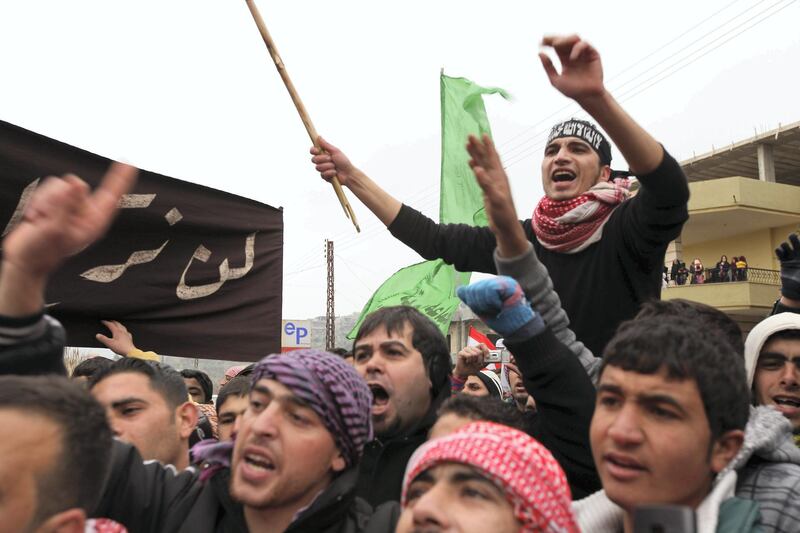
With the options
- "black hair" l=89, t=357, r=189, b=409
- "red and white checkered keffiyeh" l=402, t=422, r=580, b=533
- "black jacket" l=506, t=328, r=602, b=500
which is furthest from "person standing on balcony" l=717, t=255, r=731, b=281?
"red and white checkered keffiyeh" l=402, t=422, r=580, b=533

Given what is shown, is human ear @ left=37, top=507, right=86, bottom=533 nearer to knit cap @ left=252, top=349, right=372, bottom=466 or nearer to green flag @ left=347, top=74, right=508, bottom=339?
knit cap @ left=252, top=349, right=372, bottom=466

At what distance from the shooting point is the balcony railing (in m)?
23.2

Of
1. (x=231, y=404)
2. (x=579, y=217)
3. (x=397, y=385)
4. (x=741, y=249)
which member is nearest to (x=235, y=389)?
(x=231, y=404)

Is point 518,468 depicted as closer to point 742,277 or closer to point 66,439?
point 66,439

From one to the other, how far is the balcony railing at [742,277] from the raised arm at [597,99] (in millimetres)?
22895

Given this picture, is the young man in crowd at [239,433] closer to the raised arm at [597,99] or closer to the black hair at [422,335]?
the black hair at [422,335]

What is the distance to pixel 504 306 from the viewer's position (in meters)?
2.09

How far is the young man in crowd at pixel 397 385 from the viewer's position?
9.68 feet

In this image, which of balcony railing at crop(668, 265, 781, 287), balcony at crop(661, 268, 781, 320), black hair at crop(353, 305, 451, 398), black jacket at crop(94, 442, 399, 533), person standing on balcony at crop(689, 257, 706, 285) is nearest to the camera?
black jacket at crop(94, 442, 399, 533)

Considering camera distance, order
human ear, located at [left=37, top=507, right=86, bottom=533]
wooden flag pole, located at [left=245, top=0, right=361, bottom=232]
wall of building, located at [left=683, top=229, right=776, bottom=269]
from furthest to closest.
Result: wall of building, located at [left=683, top=229, right=776, bottom=269]
wooden flag pole, located at [left=245, top=0, right=361, bottom=232]
human ear, located at [left=37, top=507, right=86, bottom=533]

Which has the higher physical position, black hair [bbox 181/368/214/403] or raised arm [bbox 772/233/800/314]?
raised arm [bbox 772/233/800/314]

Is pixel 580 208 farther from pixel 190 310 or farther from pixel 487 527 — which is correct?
pixel 190 310

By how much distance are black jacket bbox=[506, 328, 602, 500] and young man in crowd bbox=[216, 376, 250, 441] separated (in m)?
2.36

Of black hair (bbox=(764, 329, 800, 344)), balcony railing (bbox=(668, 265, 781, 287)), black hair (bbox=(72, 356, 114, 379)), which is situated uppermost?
balcony railing (bbox=(668, 265, 781, 287))
